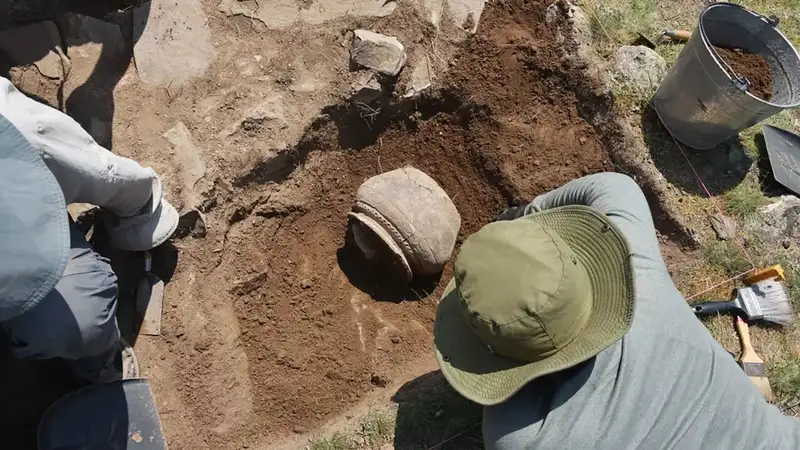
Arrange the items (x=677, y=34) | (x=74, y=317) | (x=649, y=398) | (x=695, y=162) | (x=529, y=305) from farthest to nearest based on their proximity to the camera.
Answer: (x=677, y=34) < (x=695, y=162) < (x=74, y=317) < (x=649, y=398) < (x=529, y=305)

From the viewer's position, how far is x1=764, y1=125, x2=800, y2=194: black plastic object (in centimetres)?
385

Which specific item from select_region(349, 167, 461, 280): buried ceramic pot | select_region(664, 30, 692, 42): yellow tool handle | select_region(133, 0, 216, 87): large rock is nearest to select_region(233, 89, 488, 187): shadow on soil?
select_region(349, 167, 461, 280): buried ceramic pot

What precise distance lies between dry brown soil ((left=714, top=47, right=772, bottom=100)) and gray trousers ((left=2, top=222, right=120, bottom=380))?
3602 millimetres

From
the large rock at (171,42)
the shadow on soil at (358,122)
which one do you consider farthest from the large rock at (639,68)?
the large rock at (171,42)

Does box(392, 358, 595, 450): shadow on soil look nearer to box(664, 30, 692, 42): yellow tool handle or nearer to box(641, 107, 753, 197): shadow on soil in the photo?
box(641, 107, 753, 197): shadow on soil

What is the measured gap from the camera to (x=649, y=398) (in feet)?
6.85

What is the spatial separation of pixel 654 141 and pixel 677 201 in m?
0.41

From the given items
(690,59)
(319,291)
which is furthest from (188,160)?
(690,59)

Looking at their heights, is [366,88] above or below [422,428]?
above

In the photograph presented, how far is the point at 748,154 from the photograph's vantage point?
154 inches

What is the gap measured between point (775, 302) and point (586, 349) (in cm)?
226

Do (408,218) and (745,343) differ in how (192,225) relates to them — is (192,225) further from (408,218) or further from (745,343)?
(745,343)

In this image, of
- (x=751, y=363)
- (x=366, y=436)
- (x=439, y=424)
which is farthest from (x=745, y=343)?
(x=366, y=436)

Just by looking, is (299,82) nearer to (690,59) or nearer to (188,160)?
(188,160)
